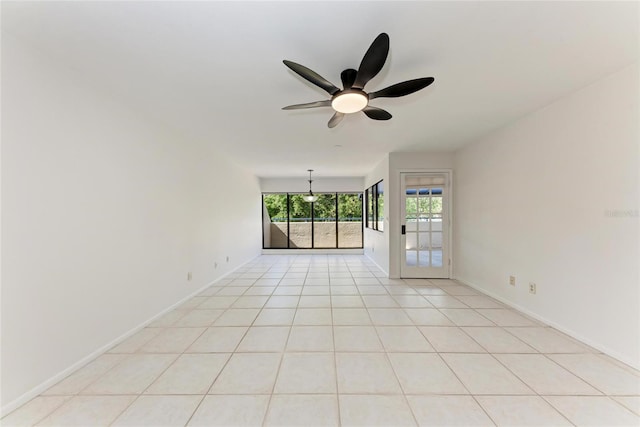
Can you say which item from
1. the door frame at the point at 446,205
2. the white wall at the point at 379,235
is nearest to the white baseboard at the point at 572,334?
the door frame at the point at 446,205

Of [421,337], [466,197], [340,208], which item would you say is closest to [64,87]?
[421,337]

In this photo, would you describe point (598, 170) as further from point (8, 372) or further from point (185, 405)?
point (8, 372)

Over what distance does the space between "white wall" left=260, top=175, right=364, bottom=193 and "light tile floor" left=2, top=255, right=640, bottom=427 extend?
190 inches

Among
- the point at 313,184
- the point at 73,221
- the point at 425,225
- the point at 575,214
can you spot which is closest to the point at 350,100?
the point at 73,221

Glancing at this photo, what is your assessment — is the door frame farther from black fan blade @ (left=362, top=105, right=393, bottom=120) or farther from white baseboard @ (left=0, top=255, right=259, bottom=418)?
white baseboard @ (left=0, top=255, right=259, bottom=418)

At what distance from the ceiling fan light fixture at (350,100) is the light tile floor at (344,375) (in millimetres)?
2069

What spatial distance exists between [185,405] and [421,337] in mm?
2077

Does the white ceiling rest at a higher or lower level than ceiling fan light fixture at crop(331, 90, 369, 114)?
higher

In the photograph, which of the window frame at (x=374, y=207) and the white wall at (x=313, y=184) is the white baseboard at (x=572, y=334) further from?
the white wall at (x=313, y=184)

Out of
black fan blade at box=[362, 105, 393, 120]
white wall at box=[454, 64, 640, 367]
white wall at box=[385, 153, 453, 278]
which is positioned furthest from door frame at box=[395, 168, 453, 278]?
black fan blade at box=[362, 105, 393, 120]

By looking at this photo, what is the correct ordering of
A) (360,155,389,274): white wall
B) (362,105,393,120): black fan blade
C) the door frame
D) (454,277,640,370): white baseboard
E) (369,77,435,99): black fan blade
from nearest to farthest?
(369,77,435,99): black fan blade, (454,277,640,370): white baseboard, (362,105,393,120): black fan blade, the door frame, (360,155,389,274): white wall

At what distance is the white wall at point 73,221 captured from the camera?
159 cm

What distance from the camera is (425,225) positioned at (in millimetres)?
4652

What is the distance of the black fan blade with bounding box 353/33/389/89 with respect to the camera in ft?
4.42
